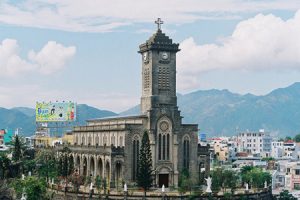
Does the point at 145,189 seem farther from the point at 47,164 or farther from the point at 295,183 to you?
the point at 295,183

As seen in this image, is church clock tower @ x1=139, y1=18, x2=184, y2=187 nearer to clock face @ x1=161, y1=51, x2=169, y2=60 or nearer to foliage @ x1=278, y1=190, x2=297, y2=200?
clock face @ x1=161, y1=51, x2=169, y2=60

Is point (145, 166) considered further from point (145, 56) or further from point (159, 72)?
point (145, 56)

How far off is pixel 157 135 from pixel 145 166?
23.7 feet

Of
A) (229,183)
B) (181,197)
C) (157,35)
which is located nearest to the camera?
(181,197)

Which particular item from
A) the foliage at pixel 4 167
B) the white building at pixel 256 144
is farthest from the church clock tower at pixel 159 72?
the white building at pixel 256 144

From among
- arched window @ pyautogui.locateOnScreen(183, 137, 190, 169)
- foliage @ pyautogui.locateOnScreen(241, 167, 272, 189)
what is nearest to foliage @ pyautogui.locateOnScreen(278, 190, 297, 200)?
foliage @ pyautogui.locateOnScreen(241, 167, 272, 189)

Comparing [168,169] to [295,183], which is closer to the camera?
[168,169]

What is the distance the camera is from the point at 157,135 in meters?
84.8

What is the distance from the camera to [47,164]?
98125mm

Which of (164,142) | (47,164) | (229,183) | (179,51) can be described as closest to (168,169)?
(164,142)

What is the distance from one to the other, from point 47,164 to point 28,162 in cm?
354

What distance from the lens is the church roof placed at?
86312mm

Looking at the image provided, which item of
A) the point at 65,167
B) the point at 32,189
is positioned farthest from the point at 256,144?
the point at 32,189

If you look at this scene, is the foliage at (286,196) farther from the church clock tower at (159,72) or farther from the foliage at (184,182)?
the church clock tower at (159,72)
